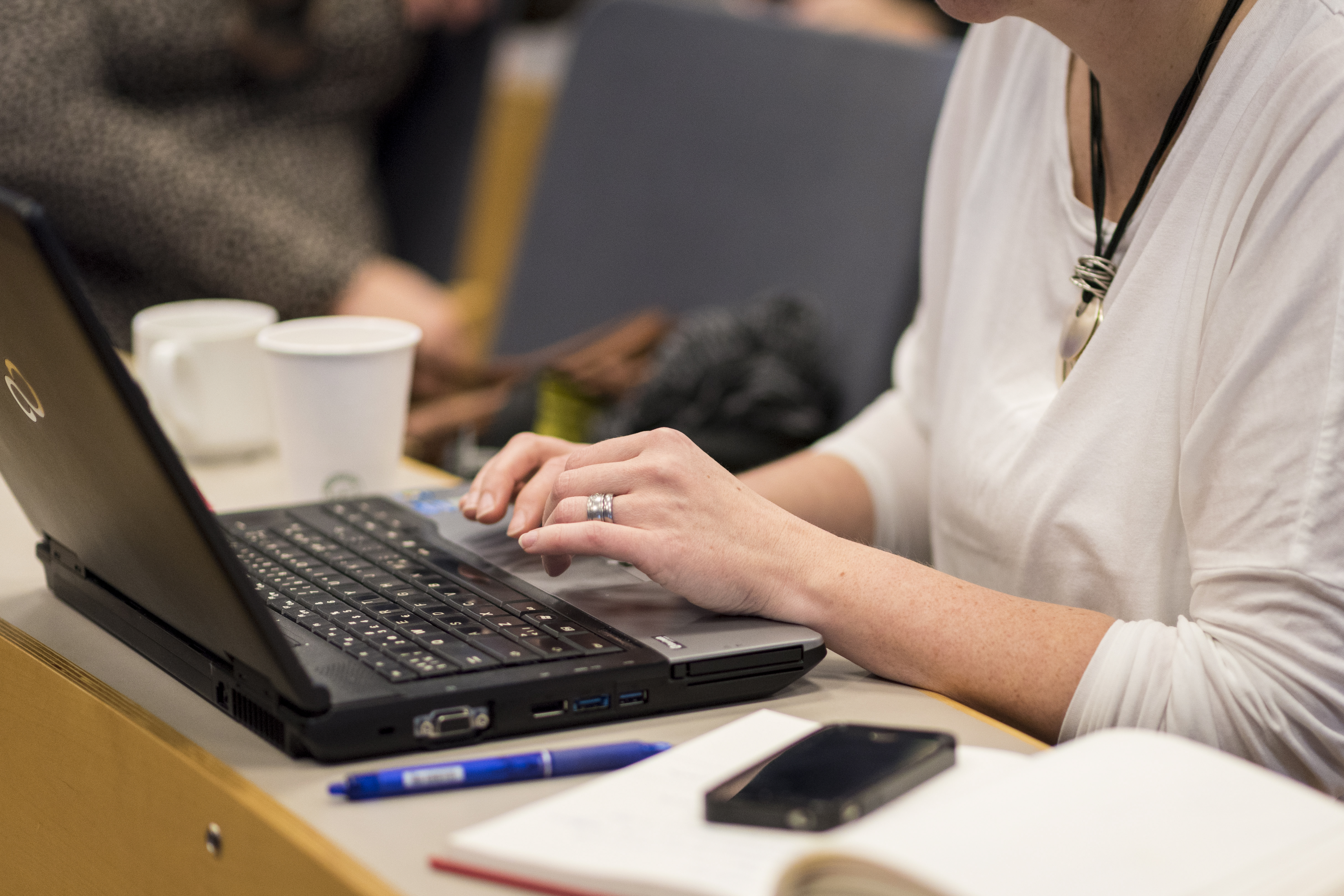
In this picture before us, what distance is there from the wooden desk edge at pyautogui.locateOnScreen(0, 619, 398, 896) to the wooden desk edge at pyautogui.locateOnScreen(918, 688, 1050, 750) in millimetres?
300

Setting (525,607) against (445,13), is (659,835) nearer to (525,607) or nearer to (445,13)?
(525,607)

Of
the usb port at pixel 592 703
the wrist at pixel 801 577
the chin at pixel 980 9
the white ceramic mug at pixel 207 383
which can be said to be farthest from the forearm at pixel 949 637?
the white ceramic mug at pixel 207 383

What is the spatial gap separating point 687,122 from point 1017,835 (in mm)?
1428

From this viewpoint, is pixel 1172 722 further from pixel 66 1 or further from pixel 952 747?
pixel 66 1

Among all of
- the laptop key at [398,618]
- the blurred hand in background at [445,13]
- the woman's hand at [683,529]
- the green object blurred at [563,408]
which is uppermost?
the blurred hand in background at [445,13]

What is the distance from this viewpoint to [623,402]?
146 centimetres

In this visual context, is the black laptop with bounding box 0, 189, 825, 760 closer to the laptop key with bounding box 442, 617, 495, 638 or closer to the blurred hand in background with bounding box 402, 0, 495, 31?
the laptop key with bounding box 442, 617, 495, 638

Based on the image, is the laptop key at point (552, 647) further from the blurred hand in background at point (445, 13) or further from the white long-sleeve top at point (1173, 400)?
the blurred hand in background at point (445, 13)

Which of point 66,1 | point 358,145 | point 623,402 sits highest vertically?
point 66,1

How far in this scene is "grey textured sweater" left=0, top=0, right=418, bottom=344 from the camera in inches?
66.6

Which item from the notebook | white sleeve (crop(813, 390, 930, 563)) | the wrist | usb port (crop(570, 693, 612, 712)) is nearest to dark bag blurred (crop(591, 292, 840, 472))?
white sleeve (crop(813, 390, 930, 563))

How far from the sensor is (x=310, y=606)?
0.64 meters

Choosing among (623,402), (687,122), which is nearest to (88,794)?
(623,402)

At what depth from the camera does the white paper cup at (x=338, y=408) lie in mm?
897
